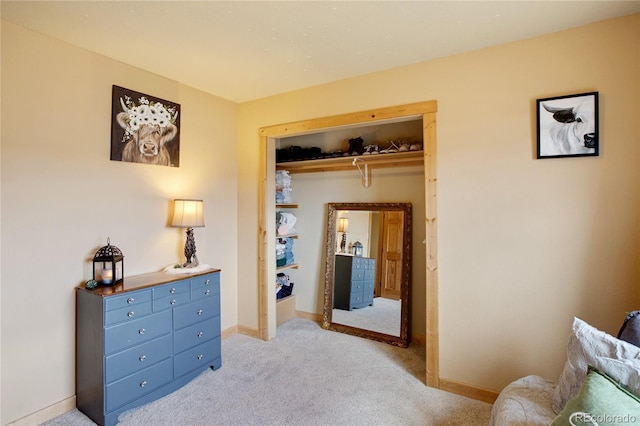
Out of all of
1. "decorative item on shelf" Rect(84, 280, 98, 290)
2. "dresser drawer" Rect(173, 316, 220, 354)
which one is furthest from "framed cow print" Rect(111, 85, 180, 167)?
"dresser drawer" Rect(173, 316, 220, 354)

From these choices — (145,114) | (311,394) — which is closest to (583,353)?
(311,394)

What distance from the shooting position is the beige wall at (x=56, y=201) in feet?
6.57

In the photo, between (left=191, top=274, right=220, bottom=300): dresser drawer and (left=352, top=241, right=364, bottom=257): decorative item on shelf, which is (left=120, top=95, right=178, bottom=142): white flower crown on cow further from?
(left=352, top=241, right=364, bottom=257): decorative item on shelf

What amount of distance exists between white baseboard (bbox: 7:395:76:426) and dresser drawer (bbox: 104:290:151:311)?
0.80 metres

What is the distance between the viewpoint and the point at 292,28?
2.05 metres

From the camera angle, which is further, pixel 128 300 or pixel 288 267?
pixel 288 267

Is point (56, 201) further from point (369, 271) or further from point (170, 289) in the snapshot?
point (369, 271)

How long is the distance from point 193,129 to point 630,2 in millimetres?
3246

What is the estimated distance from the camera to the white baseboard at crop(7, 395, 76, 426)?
6.69 feet

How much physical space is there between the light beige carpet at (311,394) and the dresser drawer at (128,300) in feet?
2.40

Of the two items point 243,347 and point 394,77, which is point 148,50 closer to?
point 394,77

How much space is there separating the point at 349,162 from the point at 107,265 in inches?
93.8

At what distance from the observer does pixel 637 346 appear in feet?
4.63

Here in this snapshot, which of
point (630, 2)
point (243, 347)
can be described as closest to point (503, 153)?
point (630, 2)
